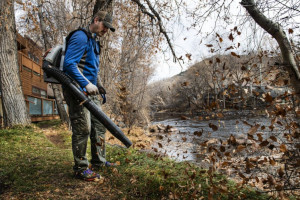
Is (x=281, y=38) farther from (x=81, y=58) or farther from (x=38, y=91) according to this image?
(x=38, y=91)

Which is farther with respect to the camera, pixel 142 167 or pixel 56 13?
pixel 56 13

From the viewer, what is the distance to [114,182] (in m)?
3.12

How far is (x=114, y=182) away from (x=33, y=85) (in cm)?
2110

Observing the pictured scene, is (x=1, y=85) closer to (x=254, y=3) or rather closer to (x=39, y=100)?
(x=254, y=3)

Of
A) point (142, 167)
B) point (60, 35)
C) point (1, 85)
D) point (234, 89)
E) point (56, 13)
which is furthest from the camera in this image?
point (60, 35)

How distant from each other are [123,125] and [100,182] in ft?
33.9

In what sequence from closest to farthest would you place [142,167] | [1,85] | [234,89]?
1. [234,89]
2. [142,167]
3. [1,85]

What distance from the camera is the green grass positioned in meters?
2.74

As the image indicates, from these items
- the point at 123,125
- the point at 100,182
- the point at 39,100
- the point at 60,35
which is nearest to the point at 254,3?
the point at 100,182

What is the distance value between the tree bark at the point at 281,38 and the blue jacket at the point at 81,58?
2.31 metres

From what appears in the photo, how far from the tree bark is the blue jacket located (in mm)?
2306

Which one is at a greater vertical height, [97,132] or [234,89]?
[234,89]

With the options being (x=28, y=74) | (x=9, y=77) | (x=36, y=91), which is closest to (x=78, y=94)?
(x=9, y=77)

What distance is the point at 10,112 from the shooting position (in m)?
7.57
